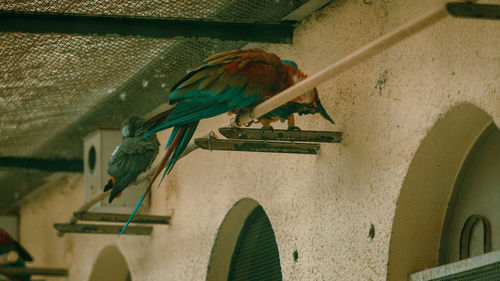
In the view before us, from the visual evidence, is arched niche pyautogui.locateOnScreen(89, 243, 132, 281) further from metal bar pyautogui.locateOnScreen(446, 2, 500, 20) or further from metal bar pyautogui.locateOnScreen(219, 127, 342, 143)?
metal bar pyautogui.locateOnScreen(446, 2, 500, 20)

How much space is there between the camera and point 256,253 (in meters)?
3.86

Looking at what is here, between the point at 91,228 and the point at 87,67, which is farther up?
the point at 87,67

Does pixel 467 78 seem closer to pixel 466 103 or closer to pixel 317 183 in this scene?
pixel 466 103

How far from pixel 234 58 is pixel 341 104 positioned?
54 centimetres

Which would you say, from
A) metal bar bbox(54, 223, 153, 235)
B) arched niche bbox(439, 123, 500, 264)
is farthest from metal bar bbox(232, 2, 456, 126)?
metal bar bbox(54, 223, 153, 235)

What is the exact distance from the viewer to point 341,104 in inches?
116

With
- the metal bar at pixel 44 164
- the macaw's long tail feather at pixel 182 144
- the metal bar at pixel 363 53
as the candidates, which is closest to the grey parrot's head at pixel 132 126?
the macaw's long tail feather at pixel 182 144

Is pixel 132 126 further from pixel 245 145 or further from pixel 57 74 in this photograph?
pixel 245 145

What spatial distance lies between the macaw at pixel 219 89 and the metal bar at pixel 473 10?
94 cm

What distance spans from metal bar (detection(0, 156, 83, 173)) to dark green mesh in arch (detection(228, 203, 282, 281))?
216 centimetres

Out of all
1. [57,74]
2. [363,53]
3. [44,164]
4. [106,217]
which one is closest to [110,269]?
[44,164]

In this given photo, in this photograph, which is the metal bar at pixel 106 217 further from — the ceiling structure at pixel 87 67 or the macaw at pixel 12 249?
the macaw at pixel 12 249

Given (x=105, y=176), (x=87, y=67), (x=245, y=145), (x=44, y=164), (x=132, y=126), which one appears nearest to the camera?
(x=245, y=145)

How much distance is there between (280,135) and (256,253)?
1266 mm
